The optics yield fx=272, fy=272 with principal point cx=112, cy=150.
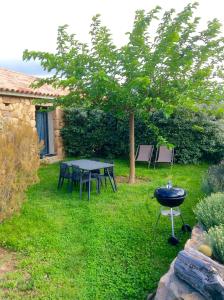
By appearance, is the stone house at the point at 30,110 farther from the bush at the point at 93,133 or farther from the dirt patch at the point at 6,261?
the dirt patch at the point at 6,261

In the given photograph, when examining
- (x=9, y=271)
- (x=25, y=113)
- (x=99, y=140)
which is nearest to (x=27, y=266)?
(x=9, y=271)

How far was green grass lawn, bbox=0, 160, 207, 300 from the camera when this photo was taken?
3629mm

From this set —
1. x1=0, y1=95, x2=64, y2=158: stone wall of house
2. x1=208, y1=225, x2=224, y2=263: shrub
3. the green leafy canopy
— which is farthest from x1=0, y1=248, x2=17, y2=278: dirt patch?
x1=0, y1=95, x2=64, y2=158: stone wall of house

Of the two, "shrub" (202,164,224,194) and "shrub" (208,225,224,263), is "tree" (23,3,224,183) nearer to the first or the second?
"shrub" (202,164,224,194)

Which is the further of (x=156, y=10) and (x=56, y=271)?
(x=156, y=10)

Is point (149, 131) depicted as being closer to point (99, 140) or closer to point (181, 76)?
point (99, 140)

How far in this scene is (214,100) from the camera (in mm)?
7730

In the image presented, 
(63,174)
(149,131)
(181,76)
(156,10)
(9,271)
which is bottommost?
(9,271)

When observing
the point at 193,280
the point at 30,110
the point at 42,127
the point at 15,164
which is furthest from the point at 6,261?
the point at 42,127

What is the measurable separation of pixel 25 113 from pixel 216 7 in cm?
712

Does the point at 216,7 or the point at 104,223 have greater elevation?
the point at 216,7

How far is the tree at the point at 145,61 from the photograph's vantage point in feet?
23.9

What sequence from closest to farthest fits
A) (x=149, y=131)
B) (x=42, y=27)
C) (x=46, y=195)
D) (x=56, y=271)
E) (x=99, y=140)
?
1. (x=56, y=271)
2. (x=46, y=195)
3. (x=42, y=27)
4. (x=149, y=131)
5. (x=99, y=140)

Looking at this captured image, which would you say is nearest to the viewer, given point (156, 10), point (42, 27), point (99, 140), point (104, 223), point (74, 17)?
point (104, 223)
